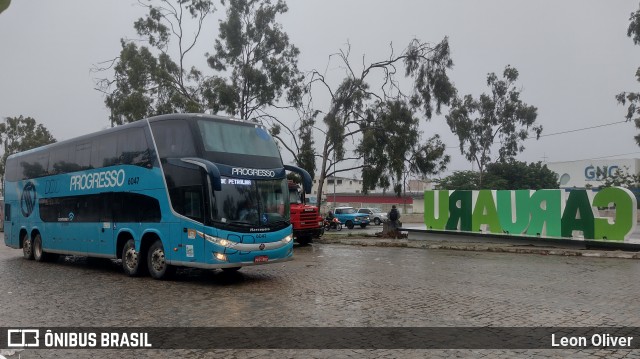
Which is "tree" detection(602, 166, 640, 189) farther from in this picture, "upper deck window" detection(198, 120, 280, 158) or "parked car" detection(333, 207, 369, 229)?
"upper deck window" detection(198, 120, 280, 158)

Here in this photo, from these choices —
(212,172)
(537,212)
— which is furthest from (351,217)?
(212,172)

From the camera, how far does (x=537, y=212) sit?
19.1 m

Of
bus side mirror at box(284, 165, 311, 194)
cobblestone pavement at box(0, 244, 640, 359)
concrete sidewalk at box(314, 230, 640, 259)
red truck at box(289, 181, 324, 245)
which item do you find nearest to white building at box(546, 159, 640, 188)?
concrete sidewalk at box(314, 230, 640, 259)

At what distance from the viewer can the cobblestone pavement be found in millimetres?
7449

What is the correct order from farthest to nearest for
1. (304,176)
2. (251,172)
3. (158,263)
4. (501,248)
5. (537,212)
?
(537,212) < (501,248) < (304,176) < (158,263) < (251,172)

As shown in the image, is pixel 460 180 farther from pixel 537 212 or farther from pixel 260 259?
pixel 260 259

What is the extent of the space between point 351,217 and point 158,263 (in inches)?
1132

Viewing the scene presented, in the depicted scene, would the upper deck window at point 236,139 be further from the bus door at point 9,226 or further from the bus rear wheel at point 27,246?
the bus door at point 9,226

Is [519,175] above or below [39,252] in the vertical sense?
above

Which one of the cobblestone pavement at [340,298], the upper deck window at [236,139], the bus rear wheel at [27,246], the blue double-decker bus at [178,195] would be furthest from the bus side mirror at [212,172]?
the bus rear wheel at [27,246]

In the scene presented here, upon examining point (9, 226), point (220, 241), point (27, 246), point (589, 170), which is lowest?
point (27, 246)

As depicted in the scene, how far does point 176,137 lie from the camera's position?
11883mm

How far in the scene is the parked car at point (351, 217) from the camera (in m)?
40.2

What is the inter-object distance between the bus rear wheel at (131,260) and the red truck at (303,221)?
32.5 ft
